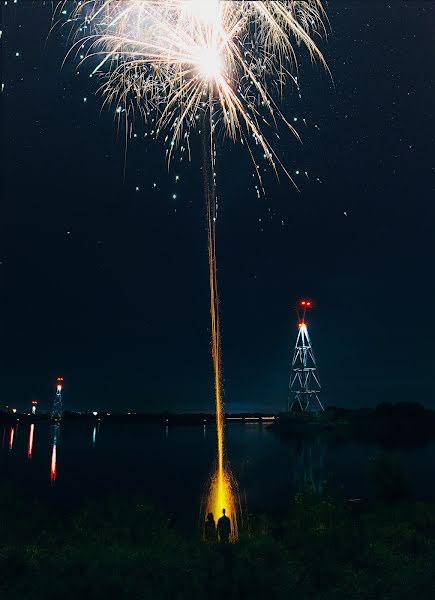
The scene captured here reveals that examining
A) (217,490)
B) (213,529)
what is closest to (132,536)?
(213,529)

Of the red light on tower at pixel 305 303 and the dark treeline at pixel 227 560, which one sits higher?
the red light on tower at pixel 305 303

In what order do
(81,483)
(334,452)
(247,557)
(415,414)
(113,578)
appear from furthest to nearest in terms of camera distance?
(415,414) → (334,452) → (81,483) → (247,557) → (113,578)

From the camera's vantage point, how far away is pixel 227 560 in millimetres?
9539

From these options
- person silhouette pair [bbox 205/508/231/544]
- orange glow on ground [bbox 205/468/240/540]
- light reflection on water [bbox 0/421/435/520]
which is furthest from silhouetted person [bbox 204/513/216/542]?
light reflection on water [bbox 0/421/435/520]

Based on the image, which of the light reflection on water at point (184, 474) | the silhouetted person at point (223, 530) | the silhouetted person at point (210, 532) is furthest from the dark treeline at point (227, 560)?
the light reflection on water at point (184, 474)

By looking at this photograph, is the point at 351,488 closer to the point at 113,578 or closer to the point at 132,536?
the point at 132,536

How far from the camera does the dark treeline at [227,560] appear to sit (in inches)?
327

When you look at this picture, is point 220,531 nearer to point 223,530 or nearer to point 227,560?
point 223,530

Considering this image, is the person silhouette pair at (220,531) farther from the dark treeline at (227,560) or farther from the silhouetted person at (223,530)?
the dark treeline at (227,560)

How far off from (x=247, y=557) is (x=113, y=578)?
2.54m

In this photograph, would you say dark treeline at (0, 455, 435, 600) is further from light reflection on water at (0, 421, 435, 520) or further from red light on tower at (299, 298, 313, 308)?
red light on tower at (299, 298, 313, 308)

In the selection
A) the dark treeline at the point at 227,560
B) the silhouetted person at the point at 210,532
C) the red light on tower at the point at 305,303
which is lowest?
the dark treeline at the point at 227,560

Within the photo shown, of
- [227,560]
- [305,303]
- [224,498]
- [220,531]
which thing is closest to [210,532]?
[220,531]

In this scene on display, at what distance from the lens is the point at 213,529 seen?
12.1 metres
